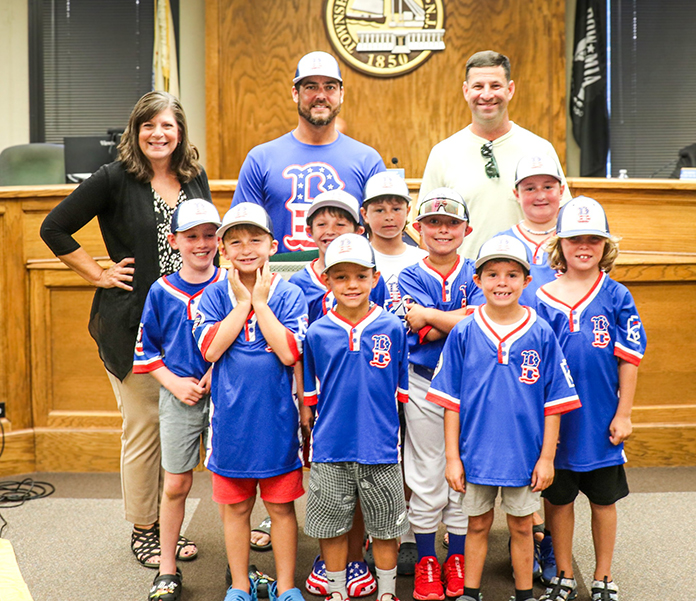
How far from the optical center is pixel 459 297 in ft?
8.02

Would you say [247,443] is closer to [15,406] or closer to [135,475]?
[135,475]

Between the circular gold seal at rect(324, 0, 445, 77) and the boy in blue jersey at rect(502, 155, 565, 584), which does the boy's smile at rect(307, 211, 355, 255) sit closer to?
the boy in blue jersey at rect(502, 155, 565, 584)

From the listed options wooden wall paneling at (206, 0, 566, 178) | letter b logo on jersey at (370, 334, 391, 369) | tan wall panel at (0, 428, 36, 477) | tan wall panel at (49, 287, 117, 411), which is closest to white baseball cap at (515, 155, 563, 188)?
letter b logo on jersey at (370, 334, 391, 369)

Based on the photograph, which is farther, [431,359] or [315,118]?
[315,118]

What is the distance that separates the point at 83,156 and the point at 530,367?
3.39 m

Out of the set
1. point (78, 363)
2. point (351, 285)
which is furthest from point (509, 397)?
point (78, 363)

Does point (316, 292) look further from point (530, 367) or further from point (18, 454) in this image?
point (18, 454)

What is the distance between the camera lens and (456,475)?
2.23m

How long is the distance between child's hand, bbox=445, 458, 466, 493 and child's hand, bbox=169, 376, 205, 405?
2.64 feet

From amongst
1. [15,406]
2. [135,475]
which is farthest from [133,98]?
[135,475]

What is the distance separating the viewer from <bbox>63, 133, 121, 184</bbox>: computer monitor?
4609mm

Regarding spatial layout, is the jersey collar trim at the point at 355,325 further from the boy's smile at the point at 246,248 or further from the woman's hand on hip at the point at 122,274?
the woman's hand on hip at the point at 122,274

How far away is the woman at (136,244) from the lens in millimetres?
2654

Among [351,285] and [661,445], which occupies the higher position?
[351,285]
